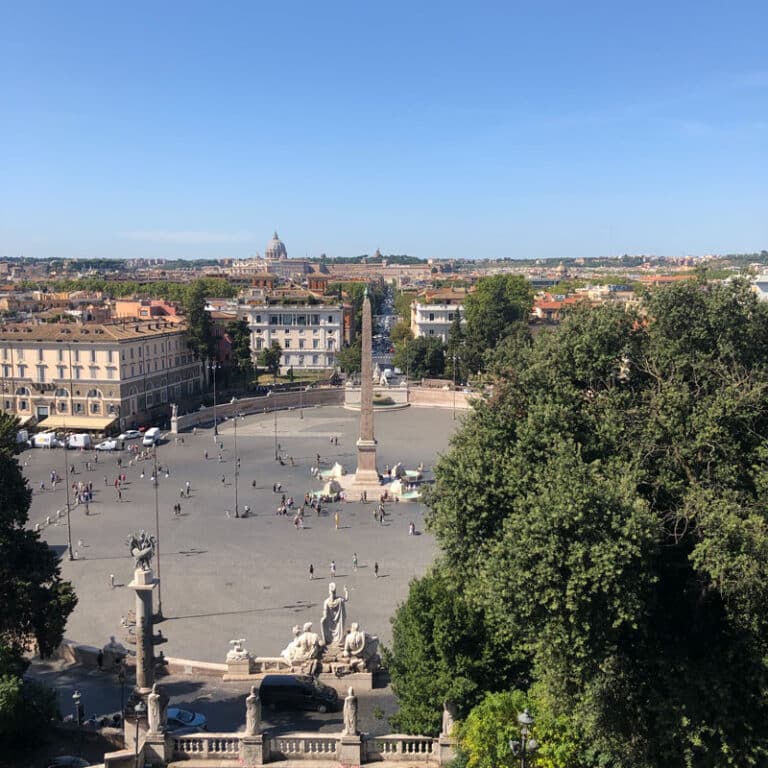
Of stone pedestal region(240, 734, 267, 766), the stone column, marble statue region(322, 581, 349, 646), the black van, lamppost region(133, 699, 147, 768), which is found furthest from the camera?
marble statue region(322, 581, 349, 646)

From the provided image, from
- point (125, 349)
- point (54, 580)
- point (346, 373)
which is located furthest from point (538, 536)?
point (346, 373)

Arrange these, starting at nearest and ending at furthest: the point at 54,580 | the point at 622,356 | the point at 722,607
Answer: the point at 722,607 < the point at 622,356 < the point at 54,580

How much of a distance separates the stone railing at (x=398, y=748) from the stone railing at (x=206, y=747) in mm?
2264

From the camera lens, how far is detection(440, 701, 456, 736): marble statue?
15.3 metres

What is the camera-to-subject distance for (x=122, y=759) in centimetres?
1430

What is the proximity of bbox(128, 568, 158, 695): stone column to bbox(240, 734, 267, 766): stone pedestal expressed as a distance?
2.59m

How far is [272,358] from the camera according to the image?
76.8 meters

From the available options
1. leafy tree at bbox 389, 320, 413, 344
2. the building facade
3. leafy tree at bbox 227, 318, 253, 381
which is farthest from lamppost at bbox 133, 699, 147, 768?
leafy tree at bbox 389, 320, 413, 344

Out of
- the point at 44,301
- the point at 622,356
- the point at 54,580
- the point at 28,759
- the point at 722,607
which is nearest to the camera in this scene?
the point at 722,607

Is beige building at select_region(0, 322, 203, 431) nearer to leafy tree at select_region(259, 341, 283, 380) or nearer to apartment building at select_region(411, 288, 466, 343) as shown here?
leafy tree at select_region(259, 341, 283, 380)

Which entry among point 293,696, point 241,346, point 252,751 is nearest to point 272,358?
point 241,346

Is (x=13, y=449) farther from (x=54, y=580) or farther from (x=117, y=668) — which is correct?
(x=117, y=668)

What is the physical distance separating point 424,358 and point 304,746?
61.5 m

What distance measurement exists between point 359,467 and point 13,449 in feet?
76.2
